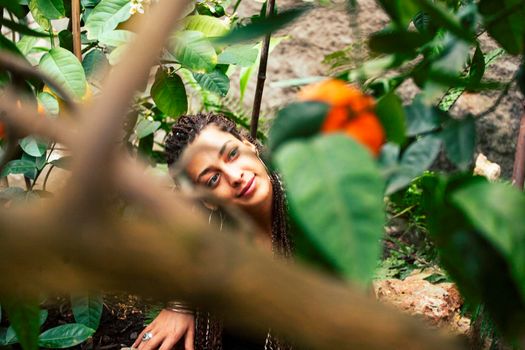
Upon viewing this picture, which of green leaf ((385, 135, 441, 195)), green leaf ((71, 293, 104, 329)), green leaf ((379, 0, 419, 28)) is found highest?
green leaf ((379, 0, 419, 28))

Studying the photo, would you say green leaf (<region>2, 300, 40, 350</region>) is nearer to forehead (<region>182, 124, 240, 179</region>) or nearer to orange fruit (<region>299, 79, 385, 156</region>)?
orange fruit (<region>299, 79, 385, 156</region>)

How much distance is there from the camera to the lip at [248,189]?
1.44 m

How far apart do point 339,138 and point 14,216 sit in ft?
0.43

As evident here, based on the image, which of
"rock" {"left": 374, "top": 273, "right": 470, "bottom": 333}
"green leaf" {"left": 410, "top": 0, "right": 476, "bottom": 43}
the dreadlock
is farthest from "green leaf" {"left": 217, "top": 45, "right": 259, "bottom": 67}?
"green leaf" {"left": 410, "top": 0, "right": 476, "bottom": 43}

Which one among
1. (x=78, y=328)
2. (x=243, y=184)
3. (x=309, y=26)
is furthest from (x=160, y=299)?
(x=309, y=26)

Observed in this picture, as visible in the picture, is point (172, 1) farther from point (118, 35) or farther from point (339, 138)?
point (118, 35)

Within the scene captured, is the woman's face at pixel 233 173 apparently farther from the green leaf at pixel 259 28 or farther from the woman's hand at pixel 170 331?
the green leaf at pixel 259 28

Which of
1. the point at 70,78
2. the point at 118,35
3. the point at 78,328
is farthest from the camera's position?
the point at 78,328

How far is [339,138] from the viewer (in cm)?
29

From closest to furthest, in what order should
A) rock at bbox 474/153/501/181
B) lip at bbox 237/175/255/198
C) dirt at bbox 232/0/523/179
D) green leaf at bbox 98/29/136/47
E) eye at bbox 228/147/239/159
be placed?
1. eye at bbox 228/147/239/159
2. lip at bbox 237/175/255/198
3. green leaf at bbox 98/29/136/47
4. rock at bbox 474/153/501/181
5. dirt at bbox 232/0/523/179

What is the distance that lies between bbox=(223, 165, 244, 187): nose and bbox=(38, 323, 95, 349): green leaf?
0.55 m

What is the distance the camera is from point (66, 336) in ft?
5.50

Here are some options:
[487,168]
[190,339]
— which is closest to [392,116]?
[190,339]

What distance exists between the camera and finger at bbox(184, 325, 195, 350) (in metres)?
1.73
